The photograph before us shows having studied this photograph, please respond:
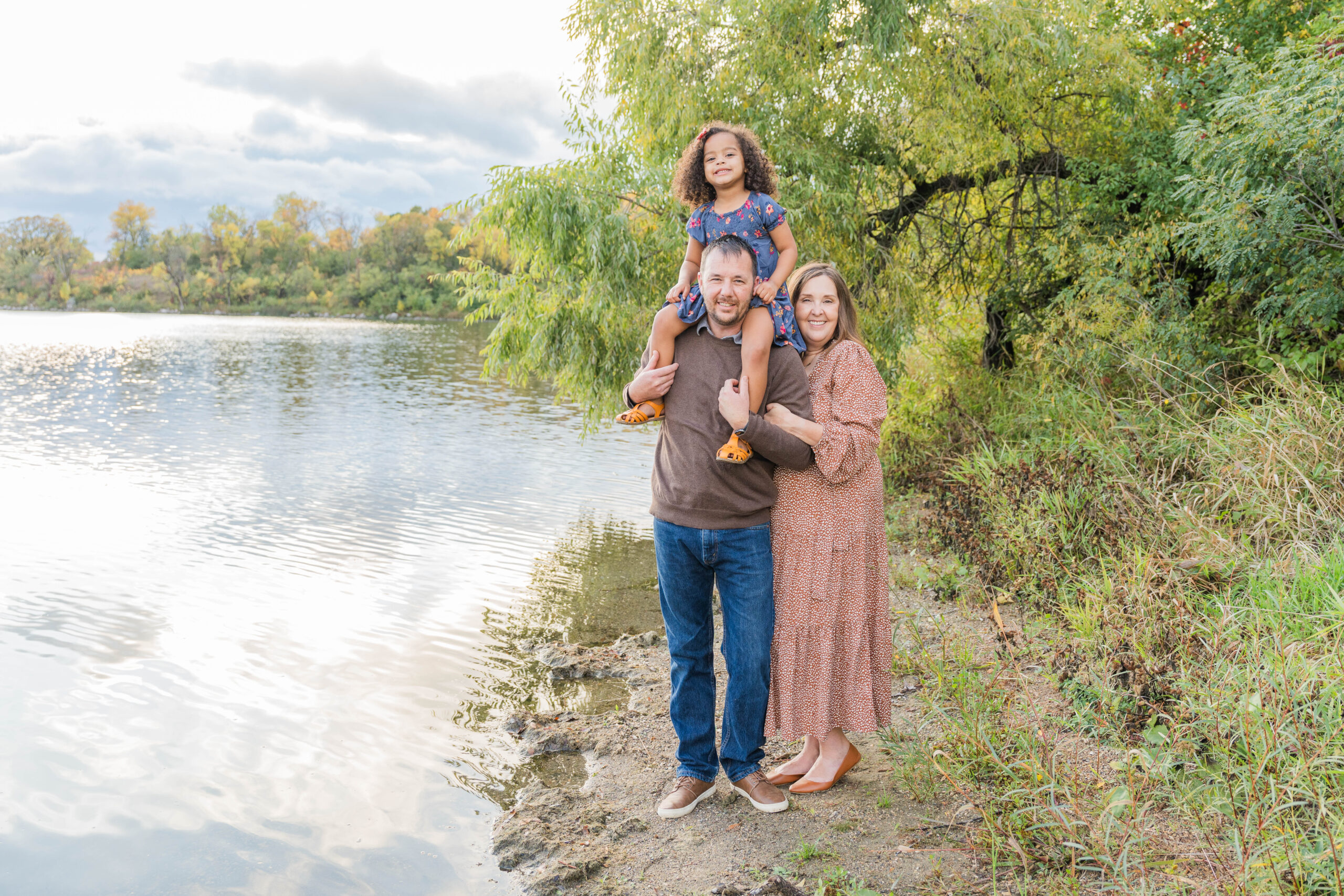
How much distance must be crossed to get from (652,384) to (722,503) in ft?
1.51

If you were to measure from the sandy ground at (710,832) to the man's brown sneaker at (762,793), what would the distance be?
34 millimetres

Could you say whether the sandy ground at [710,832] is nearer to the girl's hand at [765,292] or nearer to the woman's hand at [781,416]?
the woman's hand at [781,416]

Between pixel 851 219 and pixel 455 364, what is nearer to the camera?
pixel 851 219

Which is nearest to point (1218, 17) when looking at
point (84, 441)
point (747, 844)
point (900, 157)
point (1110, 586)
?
point (900, 157)

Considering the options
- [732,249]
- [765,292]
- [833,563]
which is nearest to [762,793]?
[833,563]

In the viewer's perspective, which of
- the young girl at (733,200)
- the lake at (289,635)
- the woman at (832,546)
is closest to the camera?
the woman at (832,546)

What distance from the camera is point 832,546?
9.46 feet

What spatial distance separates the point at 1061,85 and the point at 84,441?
1362cm

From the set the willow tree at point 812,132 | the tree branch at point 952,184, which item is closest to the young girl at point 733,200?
the willow tree at point 812,132

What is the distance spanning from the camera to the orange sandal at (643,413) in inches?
112

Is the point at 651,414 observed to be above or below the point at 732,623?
above

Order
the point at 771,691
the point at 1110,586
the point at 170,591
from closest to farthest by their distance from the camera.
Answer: the point at 771,691 < the point at 1110,586 < the point at 170,591

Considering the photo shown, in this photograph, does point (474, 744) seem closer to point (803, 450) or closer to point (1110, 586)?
point (803, 450)

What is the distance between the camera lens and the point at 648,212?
7.53m
